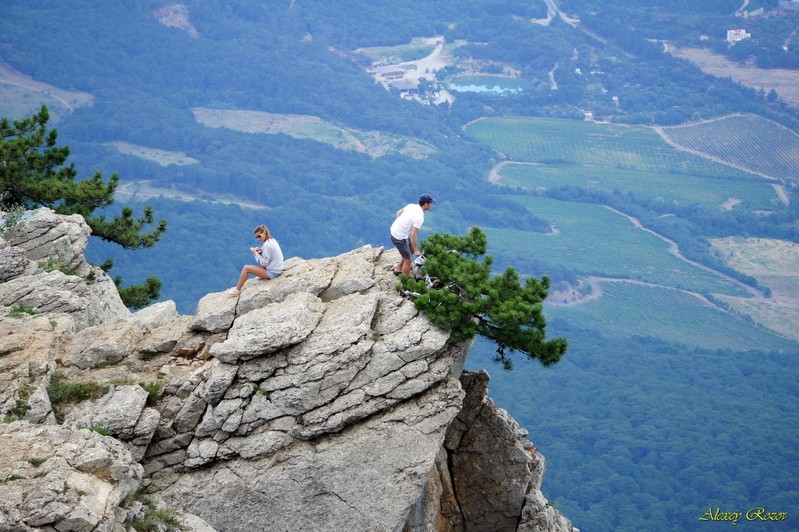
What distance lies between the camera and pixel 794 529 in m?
104

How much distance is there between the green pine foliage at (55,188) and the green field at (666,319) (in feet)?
451

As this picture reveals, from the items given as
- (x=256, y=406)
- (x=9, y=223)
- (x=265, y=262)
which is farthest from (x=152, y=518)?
(x=9, y=223)

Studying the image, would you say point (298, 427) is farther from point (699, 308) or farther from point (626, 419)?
point (699, 308)

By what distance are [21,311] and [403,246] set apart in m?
9.33

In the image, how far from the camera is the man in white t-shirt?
81.7 feet

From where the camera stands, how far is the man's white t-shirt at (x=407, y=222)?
2489 centimetres

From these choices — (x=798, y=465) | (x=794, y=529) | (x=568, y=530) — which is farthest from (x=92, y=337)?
(x=798, y=465)

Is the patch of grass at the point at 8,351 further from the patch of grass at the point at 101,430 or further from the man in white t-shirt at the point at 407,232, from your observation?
the man in white t-shirt at the point at 407,232

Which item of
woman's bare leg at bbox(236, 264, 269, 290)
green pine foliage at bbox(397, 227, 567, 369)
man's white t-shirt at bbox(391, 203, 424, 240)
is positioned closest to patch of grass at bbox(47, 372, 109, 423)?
woman's bare leg at bbox(236, 264, 269, 290)

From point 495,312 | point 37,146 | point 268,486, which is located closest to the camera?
point 268,486

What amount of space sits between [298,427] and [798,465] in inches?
4349

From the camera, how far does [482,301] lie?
2373cm

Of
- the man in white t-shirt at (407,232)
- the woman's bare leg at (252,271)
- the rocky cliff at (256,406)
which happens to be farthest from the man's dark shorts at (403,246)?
the woman's bare leg at (252,271)

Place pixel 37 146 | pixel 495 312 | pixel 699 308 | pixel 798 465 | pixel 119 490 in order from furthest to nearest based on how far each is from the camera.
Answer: pixel 699 308 → pixel 798 465 → pixel 37 146 → pixel 495 312 → pixel 119 490
